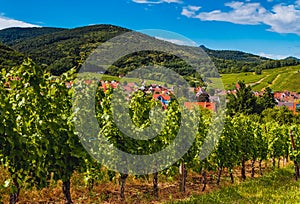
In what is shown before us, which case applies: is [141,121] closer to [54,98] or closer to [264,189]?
[54,98]

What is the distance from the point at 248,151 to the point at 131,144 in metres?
8.48

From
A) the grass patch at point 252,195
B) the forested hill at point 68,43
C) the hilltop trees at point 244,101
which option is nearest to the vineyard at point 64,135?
the grass patch at point 252,195

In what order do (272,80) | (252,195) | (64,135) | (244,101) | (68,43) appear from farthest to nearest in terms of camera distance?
(68,43) → (272,80) → (244,101) → (252,195) → (64,135)

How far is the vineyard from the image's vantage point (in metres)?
5.80

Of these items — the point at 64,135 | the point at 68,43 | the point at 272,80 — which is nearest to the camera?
the point at 64,135

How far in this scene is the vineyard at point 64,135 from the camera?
19.0ft

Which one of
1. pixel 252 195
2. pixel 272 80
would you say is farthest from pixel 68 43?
pixel 252 195

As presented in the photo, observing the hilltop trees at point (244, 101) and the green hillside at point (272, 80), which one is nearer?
the hilltop trees at point (244, 101)

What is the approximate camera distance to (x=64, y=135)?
7.74 m

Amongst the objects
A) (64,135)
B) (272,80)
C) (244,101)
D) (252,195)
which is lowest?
(252,195)

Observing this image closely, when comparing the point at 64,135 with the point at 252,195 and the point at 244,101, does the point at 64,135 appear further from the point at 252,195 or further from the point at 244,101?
the point at 244,101

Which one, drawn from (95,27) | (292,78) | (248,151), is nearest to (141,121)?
(248,151)

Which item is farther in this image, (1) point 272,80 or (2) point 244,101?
(1) point 272,80

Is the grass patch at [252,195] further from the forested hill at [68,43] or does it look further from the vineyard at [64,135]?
the forested hill at [68,43]
